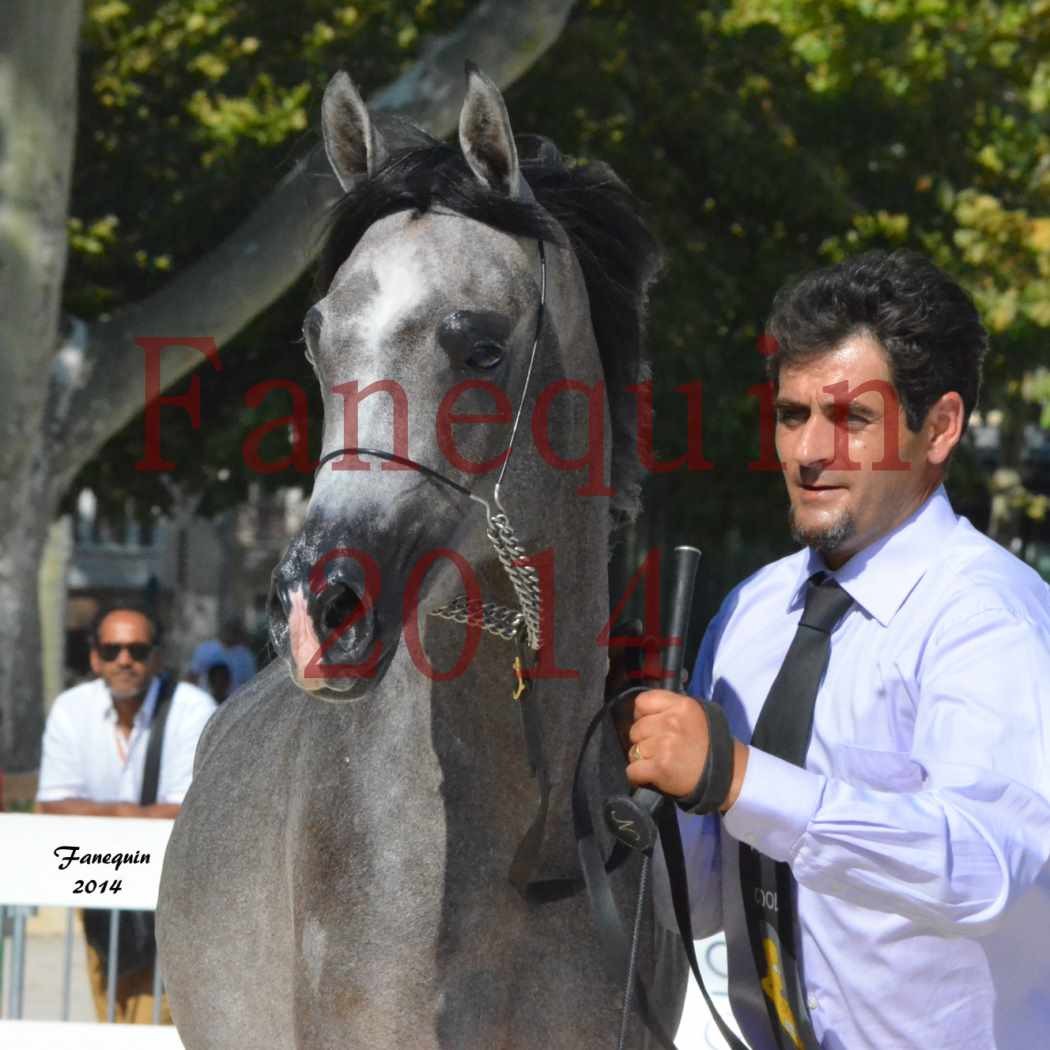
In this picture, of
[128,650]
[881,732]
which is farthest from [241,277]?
[881,732]

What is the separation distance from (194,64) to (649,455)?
12.0m

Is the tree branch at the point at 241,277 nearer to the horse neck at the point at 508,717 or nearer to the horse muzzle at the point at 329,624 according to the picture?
the horse neck at the point at 508,717

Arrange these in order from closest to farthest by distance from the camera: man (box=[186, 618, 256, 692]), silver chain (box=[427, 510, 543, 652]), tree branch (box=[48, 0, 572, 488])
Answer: silver chain (box=[427, 510, 543, 652]), tree branch (box=[48, 0, 572, 488]), man (box=[186, 618, 256, 692])

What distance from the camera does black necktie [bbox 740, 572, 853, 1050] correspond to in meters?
2.69

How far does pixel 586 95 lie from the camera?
12.8 m

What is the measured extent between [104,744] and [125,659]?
36cm

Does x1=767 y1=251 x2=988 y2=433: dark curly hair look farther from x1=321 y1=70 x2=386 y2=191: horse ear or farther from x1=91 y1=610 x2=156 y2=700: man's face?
x1=91 y1=610 x2=156 y2=700: man's face

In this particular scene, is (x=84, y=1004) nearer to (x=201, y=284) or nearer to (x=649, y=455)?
(x=201, y=284)

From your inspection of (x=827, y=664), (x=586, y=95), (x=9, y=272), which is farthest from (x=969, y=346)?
(x=586, y=95)

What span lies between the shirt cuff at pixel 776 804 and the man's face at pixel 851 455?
469mm

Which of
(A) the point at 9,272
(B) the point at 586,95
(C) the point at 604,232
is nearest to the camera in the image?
(C) the point at 604,232

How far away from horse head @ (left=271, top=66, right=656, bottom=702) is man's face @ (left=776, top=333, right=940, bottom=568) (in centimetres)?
38

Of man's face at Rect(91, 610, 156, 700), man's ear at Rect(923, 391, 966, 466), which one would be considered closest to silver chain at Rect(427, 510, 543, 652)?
man's ear at Rect(923, 391, 966, 466)

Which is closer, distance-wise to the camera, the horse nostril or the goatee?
the horse nostril
